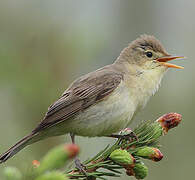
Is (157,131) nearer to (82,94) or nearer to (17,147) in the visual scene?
(17,147)

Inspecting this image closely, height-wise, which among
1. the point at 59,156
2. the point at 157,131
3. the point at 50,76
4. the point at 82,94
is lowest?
the point at 157,131

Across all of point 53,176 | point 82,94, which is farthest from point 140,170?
point 82,94

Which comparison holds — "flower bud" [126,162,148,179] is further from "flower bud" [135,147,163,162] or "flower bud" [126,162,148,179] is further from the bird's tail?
the bird's tail

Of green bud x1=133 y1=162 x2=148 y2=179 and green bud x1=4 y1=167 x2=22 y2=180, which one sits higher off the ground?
green bud x1=4 y1=167 x2=22 y2=180

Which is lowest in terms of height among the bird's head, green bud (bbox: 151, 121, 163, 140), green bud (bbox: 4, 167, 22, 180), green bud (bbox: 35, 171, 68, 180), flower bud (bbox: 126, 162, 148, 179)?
flower bud (bbox: 126, 162, 148, 179)

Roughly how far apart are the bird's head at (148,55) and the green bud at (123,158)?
1815 mm

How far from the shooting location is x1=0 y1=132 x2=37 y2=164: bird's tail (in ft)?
8.07

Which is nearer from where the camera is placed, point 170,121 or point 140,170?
point 140,170


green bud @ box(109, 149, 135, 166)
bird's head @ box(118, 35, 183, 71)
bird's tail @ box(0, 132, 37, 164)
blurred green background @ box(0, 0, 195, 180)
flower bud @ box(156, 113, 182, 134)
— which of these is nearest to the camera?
green bud @ box(109, 149, 135, 166)

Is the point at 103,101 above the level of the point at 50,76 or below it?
below

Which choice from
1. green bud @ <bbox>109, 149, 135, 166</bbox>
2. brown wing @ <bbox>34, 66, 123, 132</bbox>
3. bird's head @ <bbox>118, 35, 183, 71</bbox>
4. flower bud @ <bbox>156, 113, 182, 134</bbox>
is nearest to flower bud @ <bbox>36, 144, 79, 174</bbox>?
green bud @ <bbox>109, 149, 135, 166</bbox>

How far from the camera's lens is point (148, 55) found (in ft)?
12.6

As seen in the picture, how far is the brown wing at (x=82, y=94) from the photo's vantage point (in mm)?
3158

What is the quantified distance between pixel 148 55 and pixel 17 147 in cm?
187
